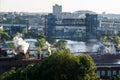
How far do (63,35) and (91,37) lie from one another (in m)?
3.12

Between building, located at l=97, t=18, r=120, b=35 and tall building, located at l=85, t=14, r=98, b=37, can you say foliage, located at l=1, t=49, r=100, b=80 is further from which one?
building, located at l=97, t=18, r=120, b=35

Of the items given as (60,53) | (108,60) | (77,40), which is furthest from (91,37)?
(60,53)

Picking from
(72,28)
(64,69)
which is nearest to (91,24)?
(72,28)

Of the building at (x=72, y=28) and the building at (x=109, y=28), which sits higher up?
the building at (x=72, y=28)

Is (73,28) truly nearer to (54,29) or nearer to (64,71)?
(54,29)

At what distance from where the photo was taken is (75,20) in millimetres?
38562

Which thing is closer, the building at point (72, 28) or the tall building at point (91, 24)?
the tall building at point (91, 24)

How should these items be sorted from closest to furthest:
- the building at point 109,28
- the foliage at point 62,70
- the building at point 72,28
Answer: the foliage at point 62,70
the building at point 72,28
the building at point 109,28

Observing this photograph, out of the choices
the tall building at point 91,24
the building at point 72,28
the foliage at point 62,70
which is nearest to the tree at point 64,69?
the foliage at point 62,70

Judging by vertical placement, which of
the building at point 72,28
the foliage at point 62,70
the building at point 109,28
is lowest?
the building at point 109,28

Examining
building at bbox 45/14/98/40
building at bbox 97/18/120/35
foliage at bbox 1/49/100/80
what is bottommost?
building at bbox 97/18/120/35

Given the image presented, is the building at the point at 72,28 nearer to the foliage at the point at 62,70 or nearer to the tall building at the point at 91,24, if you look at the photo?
the tall building at the point at 91,24

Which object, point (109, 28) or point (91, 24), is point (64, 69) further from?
point (109, 28)

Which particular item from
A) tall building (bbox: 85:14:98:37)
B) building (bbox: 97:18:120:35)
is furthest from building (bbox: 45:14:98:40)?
building (bbox: 97:18:120:35)
